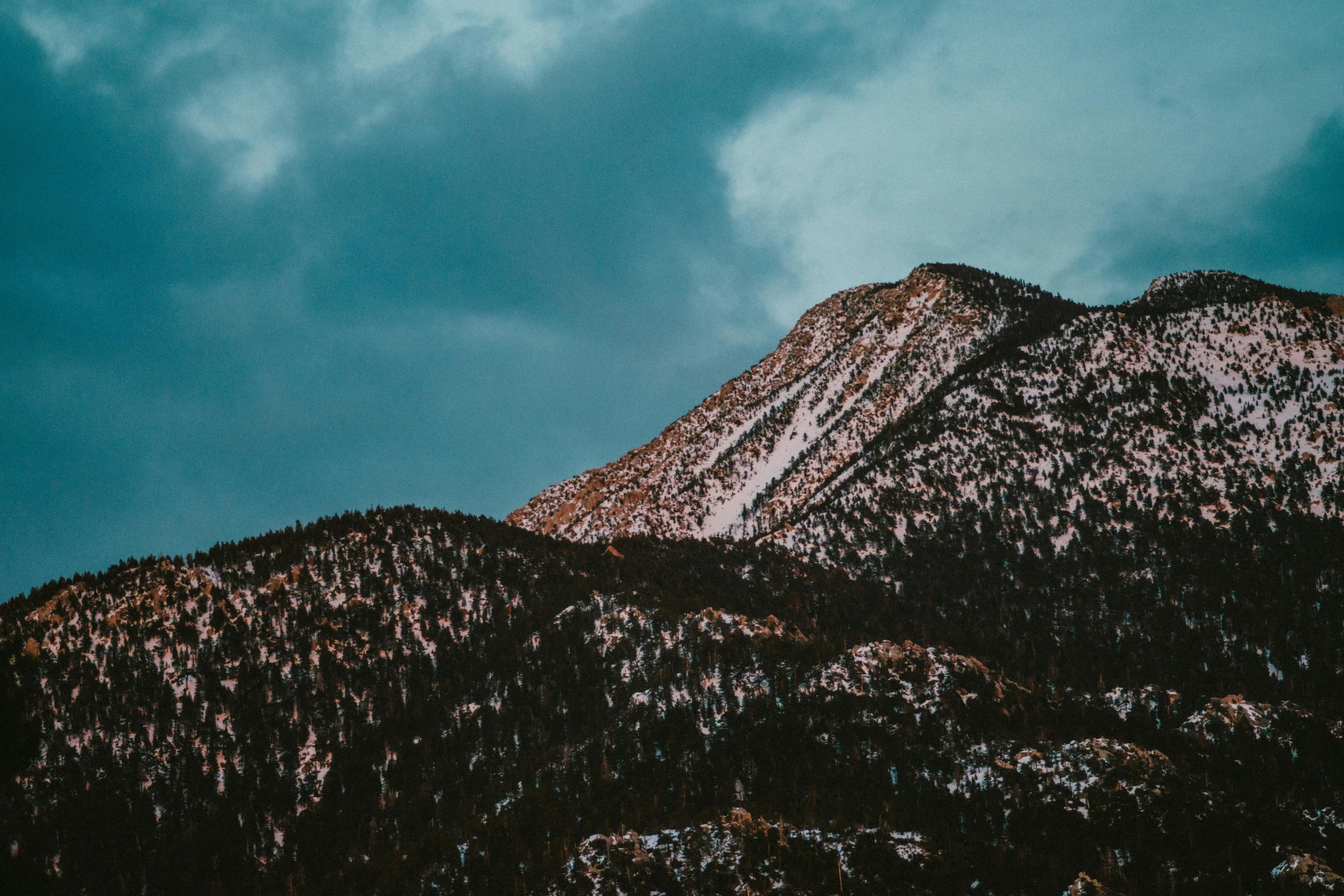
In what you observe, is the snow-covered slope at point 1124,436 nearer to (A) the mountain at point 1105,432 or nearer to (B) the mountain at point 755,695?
(A) the mountain at point 1105,432

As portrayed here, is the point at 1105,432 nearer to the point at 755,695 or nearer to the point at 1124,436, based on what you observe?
the point at 1124,436

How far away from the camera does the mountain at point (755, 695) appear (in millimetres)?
66688

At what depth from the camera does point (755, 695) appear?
85125mm

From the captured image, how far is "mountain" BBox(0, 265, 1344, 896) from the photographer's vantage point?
66.7 m

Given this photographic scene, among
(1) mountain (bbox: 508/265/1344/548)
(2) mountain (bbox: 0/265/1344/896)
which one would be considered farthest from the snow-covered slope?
(2) mountain (bbox: 0/265/1344/896)

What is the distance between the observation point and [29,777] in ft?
263

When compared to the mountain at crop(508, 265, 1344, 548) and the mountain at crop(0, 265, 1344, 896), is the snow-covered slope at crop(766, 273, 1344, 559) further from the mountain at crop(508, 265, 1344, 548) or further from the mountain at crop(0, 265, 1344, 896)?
the mountain at crop(0, 265, 1344, 896)

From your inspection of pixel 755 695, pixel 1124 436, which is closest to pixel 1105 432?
pixel 1124 436

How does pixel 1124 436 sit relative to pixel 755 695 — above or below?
above

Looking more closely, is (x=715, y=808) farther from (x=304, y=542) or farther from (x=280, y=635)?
(x=304, y=542)

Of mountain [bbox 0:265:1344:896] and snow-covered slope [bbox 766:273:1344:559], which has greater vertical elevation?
snow-covered slope [bbox 766:273:1344:559]

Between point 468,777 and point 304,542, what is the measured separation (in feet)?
132

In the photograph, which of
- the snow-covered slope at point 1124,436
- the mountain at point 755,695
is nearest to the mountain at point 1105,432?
the snow-covered slope at point 1124,436

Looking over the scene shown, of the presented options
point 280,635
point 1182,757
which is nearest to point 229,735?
point 280,635
